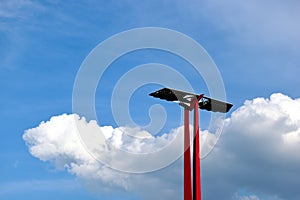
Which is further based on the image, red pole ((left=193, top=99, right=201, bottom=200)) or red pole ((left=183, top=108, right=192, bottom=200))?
red pole ((left=193, top=99, right=201, bottom=200))

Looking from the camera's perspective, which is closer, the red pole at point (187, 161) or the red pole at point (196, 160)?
the red pole at point (187, 161)

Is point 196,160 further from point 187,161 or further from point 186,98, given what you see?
point 186,98

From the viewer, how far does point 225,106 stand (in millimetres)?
69438

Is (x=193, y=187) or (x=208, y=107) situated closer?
(x=193, y=187)

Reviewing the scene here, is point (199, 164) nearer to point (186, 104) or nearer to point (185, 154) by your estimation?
point (185, 154)

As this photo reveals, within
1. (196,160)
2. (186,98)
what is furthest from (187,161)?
(186,98)

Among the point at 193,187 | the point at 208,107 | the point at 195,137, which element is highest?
the point at 208,107

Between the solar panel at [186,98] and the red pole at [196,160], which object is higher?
the solar panel at [186,98]

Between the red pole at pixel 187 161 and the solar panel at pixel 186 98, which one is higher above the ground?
the solar panel at pixel 186 98

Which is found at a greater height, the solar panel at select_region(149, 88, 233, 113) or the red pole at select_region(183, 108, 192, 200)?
the solar panel at select_region(149, 88, 233, 113)

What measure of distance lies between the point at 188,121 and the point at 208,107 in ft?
14.2

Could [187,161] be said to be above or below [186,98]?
below

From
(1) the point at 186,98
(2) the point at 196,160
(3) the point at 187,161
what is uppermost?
(1) the point at 186,98

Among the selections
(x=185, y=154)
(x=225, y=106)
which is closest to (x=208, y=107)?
(x=225, y=106)
